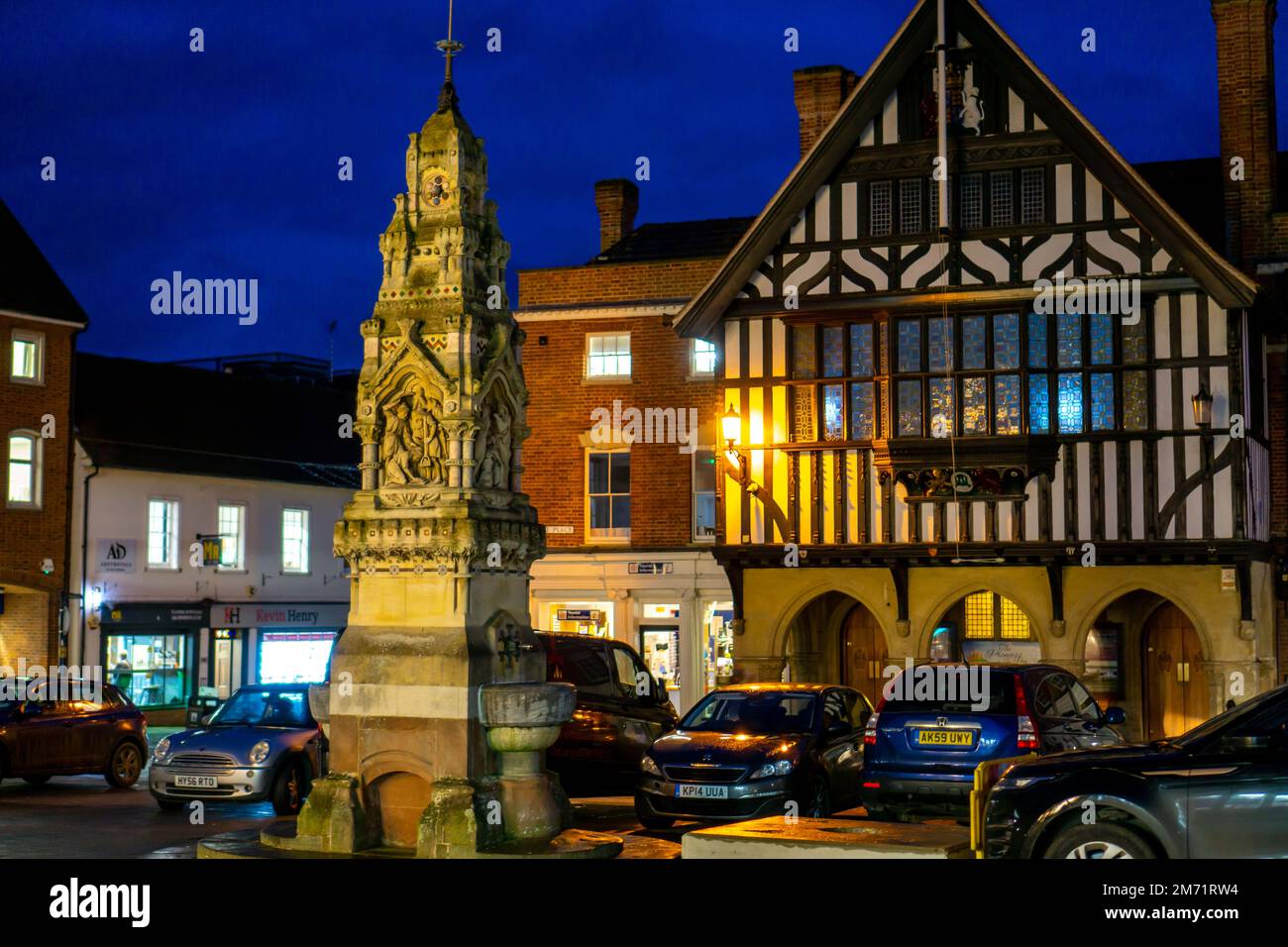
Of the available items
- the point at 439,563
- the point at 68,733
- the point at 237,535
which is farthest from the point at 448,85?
the point at 237,535

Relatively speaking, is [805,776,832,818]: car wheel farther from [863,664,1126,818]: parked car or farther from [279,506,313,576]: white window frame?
[279,506,313,576]: white window frame

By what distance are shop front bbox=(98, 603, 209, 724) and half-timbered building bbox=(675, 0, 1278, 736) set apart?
666 inches

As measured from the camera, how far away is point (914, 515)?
25.3 m

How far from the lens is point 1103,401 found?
80.5ft

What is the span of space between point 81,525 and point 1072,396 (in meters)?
22.3

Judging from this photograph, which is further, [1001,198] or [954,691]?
[1001,198]

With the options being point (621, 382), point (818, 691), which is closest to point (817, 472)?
point (621, 382)

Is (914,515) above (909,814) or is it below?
above

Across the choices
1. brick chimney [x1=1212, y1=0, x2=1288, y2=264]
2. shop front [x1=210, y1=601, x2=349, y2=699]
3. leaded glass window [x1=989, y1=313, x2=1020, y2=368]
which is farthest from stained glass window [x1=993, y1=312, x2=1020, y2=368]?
shop front [x1=210, y1=601, x2=349, y2=699]

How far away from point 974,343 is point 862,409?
6.59 feet

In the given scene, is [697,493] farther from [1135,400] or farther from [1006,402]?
[1135,400]

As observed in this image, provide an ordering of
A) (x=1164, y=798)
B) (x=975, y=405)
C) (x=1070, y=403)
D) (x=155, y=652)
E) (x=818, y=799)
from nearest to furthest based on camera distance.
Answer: (x=1164, y=798)
(x=818, y=799)
(x=1070, y=403)
(x=975, y=405)
(x=155, y=652)

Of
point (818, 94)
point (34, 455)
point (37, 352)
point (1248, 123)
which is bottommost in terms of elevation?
point (34, 455)

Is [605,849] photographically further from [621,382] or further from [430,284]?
[621,382]
